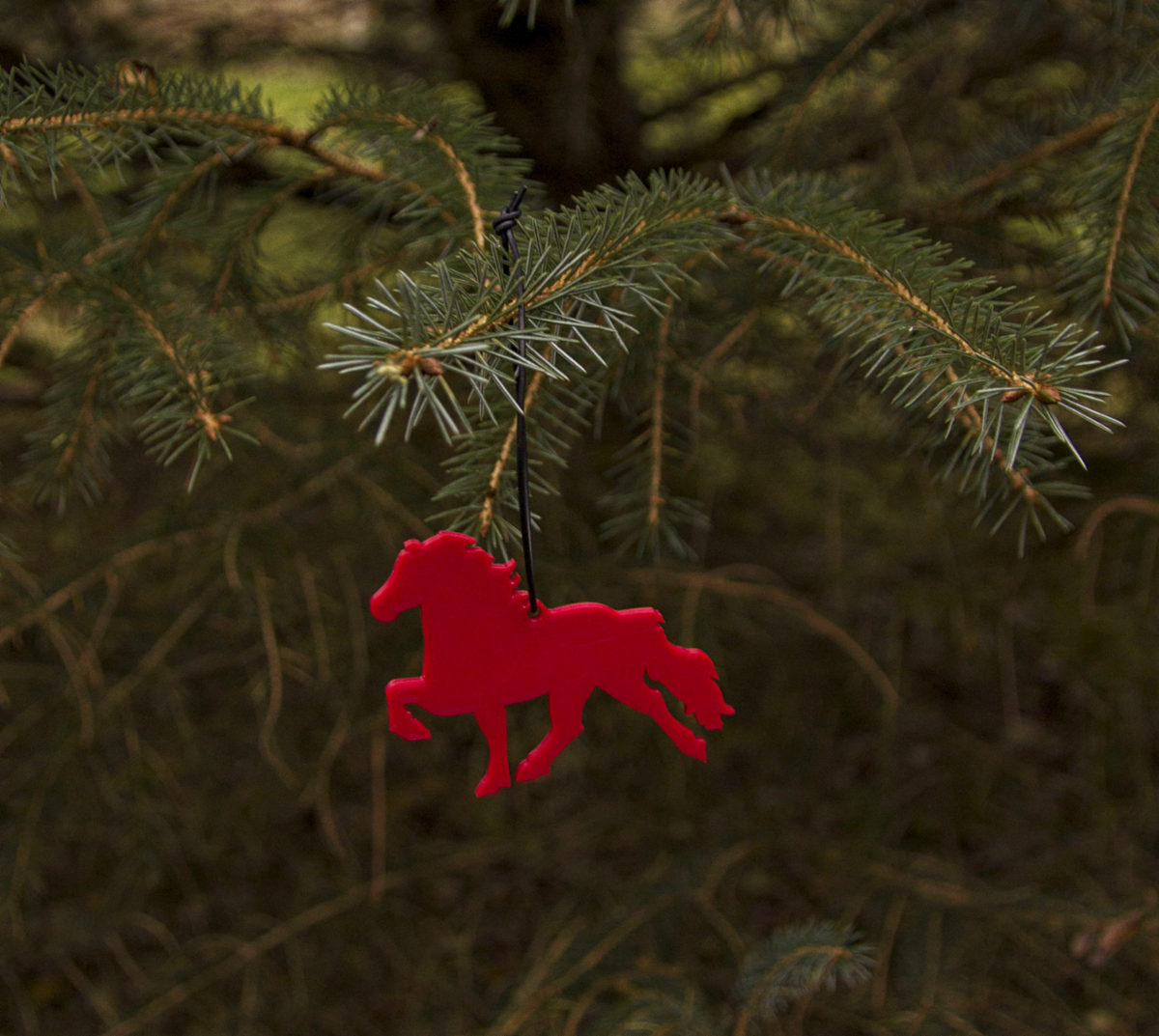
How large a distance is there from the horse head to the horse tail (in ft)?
0.46

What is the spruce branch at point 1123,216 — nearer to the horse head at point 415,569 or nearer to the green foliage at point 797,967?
the horse head at point 415,569

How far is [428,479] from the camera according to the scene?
0.88m

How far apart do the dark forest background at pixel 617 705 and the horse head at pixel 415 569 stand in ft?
1.29

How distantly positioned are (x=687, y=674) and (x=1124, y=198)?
387 mm

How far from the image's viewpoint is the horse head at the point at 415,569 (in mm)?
398

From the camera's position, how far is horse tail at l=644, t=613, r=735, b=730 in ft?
1.60

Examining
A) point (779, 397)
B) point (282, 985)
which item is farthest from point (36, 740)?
point (779, 397)

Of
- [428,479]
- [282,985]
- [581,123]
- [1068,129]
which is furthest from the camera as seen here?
[282,985]

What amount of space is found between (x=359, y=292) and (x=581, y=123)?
0.39 meters

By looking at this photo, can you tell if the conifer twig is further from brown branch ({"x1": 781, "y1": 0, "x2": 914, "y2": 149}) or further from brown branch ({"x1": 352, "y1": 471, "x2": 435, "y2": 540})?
brown branch ({"x1": 781, "y1": 0, "x2": 914, "y2": 149})

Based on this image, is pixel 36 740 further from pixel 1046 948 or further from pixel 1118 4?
pixel 1118 4

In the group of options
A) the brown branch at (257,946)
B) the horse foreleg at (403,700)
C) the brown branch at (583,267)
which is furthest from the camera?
the brown branch at (257,946)

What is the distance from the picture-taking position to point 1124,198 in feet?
1.66

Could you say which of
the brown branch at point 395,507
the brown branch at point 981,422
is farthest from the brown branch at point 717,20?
the brown branch at point 395,507
